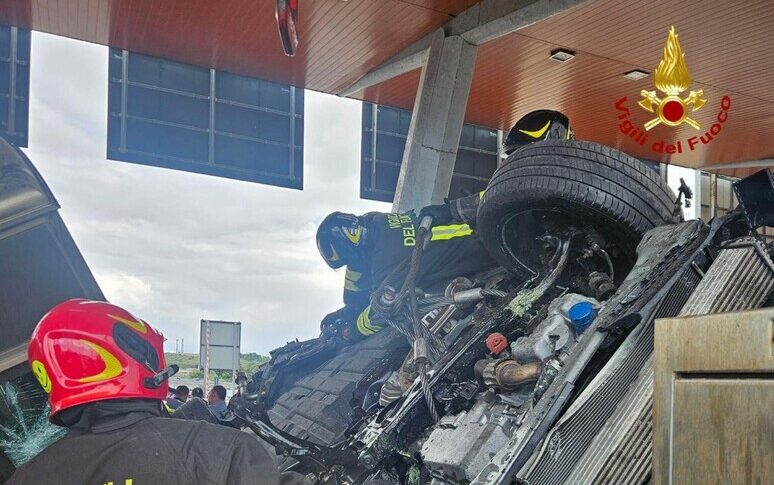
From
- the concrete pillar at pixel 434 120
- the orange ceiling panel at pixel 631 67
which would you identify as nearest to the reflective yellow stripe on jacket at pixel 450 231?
the orange ceiling panel at pixel 631 67

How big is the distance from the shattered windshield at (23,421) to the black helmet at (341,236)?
8.35 feet

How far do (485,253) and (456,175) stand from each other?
9.69m

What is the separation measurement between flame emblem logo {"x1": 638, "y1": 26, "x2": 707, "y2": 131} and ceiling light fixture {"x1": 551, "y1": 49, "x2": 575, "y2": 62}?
3.96 feet

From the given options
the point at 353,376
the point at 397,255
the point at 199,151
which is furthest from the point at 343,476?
the point at 199,151

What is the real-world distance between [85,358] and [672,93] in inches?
457

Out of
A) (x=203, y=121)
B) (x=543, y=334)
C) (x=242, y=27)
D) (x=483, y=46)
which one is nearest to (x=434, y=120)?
(x=483, y=46)

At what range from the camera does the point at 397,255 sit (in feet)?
14.9

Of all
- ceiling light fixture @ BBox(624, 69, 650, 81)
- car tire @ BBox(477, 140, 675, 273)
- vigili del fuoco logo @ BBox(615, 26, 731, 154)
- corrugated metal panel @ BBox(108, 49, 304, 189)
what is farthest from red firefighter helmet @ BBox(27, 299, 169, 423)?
ceiling light fixture @ BBox(624, 69, 650, 81)

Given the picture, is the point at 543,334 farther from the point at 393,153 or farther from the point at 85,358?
the point at 393,153

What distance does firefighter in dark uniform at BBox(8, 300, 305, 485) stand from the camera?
5.78 ft

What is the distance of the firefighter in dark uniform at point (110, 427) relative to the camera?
1.76m

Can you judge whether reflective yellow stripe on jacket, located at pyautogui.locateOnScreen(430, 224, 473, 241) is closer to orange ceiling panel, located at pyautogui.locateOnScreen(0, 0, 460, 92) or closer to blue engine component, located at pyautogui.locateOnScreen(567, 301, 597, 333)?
blue engine component, located at pyautogui.locateOnScreen(567, 301, 597, 333)

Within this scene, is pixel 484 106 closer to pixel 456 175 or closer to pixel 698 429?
pixel 456 175

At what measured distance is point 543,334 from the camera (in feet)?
9.36
